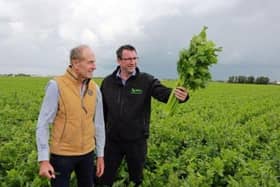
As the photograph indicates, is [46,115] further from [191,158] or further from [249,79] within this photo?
[249,79]

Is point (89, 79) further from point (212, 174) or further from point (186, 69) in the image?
point (212, 174)

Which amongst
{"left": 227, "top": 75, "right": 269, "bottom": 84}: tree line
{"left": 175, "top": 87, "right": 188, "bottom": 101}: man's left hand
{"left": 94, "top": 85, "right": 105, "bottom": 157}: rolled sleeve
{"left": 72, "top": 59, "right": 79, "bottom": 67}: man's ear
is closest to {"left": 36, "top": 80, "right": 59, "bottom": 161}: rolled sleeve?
{"left": 72, "top": 59, "right": 79, "bottom": 67}: man's ear

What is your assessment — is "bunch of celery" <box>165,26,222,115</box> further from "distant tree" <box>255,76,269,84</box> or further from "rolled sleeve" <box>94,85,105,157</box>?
"distant tree" <box>255,76,269,84</box>

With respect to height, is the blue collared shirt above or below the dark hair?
below

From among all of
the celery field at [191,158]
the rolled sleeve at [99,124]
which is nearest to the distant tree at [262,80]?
the celery field at [191,158]

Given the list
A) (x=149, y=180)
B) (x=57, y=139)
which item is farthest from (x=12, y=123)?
(x=57, y=139)

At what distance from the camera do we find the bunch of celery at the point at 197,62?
12.9 feet

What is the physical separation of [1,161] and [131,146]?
2225 millimetres

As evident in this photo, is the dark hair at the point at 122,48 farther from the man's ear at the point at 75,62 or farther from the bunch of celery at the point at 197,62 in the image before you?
the man's ear at the point at 75,62

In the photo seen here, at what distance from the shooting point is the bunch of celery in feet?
12.9

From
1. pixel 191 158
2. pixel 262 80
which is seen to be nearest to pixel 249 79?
pixel 262 80

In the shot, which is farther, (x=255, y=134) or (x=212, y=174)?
(x=255, y=134)

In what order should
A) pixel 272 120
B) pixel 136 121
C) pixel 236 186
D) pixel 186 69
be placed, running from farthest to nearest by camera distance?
pixel 272 120, pixel 136 121, pixel 236 186, pixel 186 69

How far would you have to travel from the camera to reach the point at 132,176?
16.7 feet
